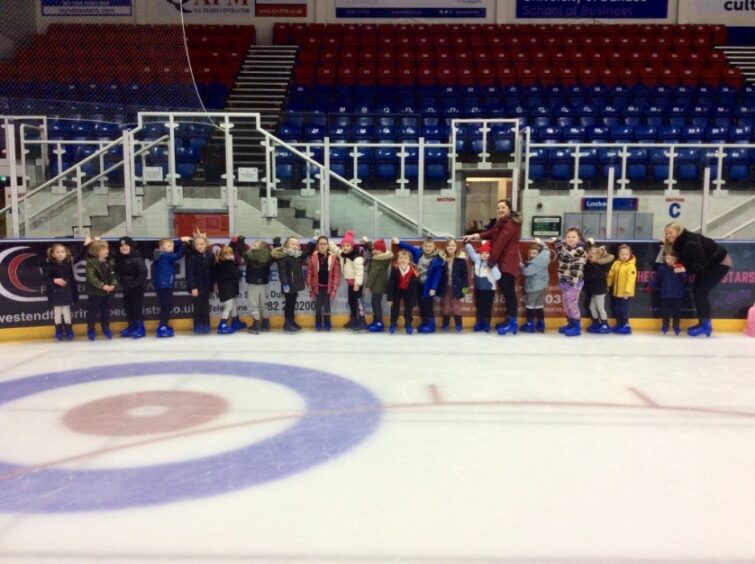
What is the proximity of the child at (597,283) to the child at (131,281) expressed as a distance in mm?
5063

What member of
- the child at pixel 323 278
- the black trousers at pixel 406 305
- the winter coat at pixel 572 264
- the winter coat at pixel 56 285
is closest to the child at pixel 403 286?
the black trousers at pixel 406 305

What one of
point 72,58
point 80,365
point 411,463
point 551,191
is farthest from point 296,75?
point 411,463

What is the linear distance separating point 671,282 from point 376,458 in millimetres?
5265

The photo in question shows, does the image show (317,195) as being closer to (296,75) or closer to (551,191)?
(551,191)

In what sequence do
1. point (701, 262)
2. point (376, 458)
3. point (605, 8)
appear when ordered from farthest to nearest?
point (605, 8), point (701, 262), point (376, 458)

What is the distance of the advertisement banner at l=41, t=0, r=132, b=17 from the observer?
1401cm

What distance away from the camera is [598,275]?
745cm

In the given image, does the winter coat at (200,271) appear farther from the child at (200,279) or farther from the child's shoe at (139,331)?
the child's shoe at (139,331)

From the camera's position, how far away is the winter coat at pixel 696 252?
7250 millimetres

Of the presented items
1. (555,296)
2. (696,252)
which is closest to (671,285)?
(696,252)

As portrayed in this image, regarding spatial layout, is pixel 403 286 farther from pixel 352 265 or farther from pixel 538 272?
pixel 538 272

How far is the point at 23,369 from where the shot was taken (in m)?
5.74

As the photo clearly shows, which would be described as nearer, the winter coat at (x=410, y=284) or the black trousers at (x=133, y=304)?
Result: the black trousers at (x=133, y=304)

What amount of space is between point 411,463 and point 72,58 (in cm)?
863
